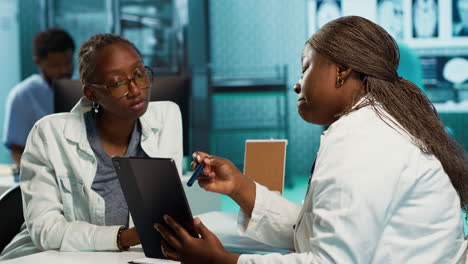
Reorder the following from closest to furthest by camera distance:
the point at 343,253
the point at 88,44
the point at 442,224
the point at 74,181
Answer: the point at 343,253 < the point at 442,224 < the point at 74,181 < the point at 88,44

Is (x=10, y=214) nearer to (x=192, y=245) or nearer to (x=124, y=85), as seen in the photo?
(x=124, y=85)

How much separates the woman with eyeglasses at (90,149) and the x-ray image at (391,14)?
3.64m

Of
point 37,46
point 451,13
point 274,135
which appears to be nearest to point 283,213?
point 37,46

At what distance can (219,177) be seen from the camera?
1609mm

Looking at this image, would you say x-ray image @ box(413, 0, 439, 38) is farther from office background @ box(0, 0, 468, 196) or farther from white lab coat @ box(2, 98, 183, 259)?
white lab coat @ box(2, 98, 183, 259)

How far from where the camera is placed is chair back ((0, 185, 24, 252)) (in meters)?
2.07

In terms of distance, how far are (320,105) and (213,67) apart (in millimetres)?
5281

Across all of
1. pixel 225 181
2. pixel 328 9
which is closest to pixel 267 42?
pixel 328 9

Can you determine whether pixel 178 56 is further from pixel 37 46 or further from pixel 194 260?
pixel 194 260

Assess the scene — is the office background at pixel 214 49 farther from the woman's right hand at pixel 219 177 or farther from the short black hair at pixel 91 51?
the woman's right hand at pixel 219 177

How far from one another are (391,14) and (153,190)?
4248 mm

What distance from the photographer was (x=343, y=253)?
1132 mm

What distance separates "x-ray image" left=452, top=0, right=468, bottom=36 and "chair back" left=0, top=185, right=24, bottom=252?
13.1 ft

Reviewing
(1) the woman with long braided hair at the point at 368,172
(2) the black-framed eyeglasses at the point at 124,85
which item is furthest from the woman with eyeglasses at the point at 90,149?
(1) the woman with long braided hair at the point at 368,172
